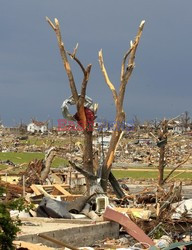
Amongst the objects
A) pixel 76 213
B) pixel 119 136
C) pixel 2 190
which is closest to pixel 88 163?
pixel 119 136

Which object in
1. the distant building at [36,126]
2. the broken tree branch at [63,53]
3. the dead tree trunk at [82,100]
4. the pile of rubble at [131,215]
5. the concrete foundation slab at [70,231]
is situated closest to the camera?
the concrete foundation slab at [70,231]

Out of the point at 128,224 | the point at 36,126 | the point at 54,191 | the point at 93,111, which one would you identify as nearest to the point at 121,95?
the point at 93,111

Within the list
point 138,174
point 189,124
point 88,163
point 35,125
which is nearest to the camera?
point 88,163

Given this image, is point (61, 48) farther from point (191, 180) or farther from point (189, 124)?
point (189, 124)

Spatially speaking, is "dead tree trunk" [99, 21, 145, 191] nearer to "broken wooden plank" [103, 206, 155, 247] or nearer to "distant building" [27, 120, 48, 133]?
"broken wooden plank" [103, 206, 155, 247]

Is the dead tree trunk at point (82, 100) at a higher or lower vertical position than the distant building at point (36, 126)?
lower

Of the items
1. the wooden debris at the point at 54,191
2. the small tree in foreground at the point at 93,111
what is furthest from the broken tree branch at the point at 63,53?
the wooden debris at the point at 54,191

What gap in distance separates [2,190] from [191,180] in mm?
26186

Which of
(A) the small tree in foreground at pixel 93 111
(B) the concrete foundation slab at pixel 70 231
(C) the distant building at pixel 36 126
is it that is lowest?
(B) the concrete foundation slab at pixel 70 231

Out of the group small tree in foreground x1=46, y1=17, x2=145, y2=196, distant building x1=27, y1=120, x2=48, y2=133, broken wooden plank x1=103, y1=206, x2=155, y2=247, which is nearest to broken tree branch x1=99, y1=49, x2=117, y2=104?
small tree in foreground x1=46, y1=17, x2=145, y2=196

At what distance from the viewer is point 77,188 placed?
20.3m

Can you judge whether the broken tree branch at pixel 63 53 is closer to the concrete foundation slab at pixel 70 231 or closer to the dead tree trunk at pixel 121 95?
the dead tree trunk at pixel 121 95

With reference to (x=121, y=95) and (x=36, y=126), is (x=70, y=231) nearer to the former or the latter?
(x=121, y=95)

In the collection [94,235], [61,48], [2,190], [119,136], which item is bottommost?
[94,235]
